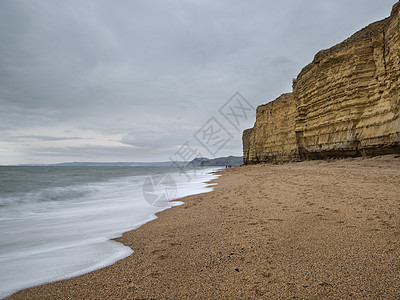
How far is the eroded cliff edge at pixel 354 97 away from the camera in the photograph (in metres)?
9.40

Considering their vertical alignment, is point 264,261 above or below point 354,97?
below

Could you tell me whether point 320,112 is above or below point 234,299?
above

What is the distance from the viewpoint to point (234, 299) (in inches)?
53.2

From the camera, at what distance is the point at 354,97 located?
38.4 feet

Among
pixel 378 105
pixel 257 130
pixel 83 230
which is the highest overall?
pixel 257 130

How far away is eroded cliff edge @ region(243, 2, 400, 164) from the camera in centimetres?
940

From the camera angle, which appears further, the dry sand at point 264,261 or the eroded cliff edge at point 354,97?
the eroded cliff edge at point 354,97

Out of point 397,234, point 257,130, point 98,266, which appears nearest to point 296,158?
point 257,130

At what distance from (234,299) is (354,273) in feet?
2.97

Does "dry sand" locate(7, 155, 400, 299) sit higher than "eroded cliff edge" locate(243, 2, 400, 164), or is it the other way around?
"eroded cliff edge" locate(243, 2, 400, 164)

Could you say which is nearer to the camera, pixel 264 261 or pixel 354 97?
pixel 264 261

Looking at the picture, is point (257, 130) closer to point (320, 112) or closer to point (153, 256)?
point (320, 112)

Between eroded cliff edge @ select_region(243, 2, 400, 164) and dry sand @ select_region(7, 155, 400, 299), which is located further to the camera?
eroded cliff edge @ select_region(243, 2, 400, 164)

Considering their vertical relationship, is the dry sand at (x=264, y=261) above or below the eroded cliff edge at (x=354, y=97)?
below
